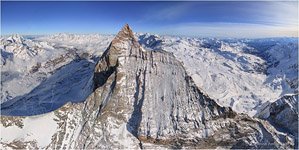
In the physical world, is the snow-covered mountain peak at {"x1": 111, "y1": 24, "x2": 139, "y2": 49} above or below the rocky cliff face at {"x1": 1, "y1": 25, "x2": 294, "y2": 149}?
above

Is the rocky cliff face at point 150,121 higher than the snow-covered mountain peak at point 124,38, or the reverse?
the snow-covered mountain peak at point 124,38

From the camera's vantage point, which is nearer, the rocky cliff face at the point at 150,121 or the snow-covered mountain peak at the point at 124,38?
the rocky cliff face at the point at 150,121

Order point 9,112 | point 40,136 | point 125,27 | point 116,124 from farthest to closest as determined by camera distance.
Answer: point 9,112, point 125,27, point 116,124, point 40,136

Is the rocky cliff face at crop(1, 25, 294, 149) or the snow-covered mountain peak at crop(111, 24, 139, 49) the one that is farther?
the snow-covered mountain peak at crop(111, 24, 139, 49)

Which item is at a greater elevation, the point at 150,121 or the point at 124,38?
the point at 124,38

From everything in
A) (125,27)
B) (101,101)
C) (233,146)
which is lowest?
(233,146)

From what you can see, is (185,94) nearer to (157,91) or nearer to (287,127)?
(157,91)

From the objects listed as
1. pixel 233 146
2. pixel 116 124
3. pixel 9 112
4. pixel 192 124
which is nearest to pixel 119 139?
pixel 116 124

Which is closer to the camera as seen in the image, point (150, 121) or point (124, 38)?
point (150, 121)
